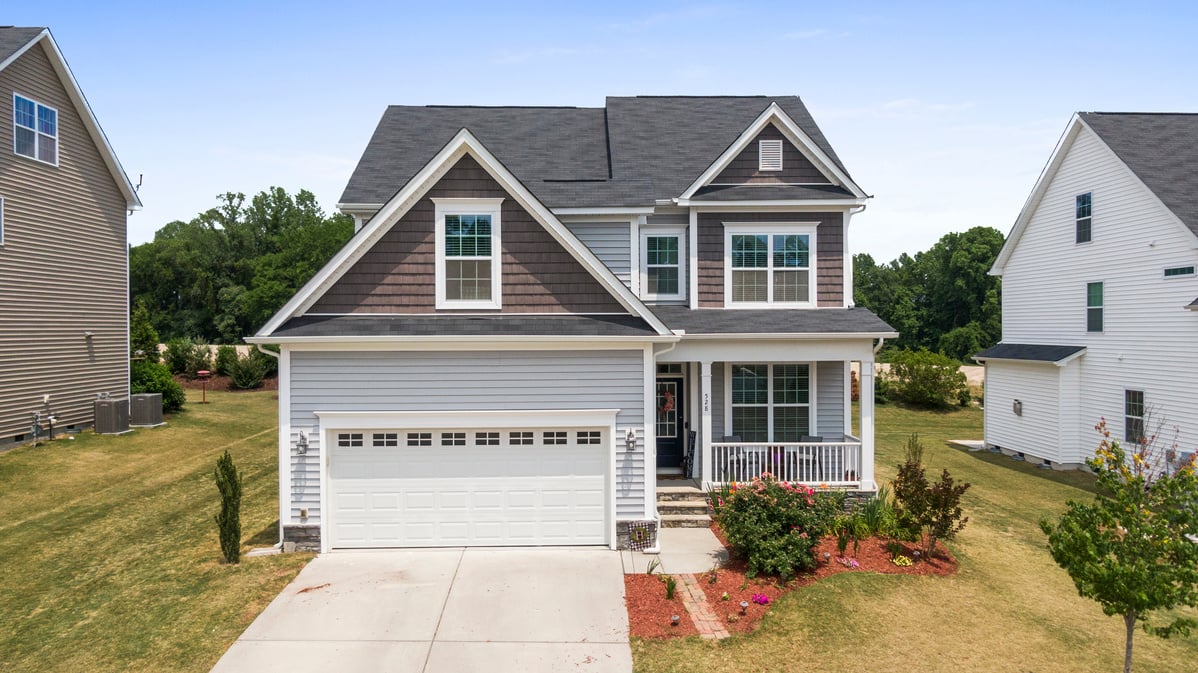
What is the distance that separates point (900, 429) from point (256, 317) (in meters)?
50.6

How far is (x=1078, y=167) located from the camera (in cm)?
1870

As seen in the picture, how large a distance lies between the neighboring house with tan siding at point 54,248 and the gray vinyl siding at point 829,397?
20.6 m

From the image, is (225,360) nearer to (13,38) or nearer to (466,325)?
(13,38)

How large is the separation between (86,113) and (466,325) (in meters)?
17.3

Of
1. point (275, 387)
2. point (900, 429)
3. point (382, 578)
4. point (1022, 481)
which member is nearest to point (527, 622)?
point (382, 578)

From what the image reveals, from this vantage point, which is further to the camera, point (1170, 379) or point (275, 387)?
point (275, 387)

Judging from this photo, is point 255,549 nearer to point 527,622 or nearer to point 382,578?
point 382,578

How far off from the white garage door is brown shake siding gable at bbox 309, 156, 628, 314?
217cm

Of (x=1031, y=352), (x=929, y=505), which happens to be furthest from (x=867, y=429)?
(x=1031, y=352)

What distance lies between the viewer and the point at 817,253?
1445 cm

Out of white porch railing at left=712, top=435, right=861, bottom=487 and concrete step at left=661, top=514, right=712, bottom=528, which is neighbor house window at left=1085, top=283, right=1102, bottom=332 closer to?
white porch railing at left=712, top=435, right=861, bottom=487

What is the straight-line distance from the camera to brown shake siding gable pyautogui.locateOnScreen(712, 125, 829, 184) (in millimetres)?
14680

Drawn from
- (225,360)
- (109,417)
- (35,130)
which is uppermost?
(35,130)

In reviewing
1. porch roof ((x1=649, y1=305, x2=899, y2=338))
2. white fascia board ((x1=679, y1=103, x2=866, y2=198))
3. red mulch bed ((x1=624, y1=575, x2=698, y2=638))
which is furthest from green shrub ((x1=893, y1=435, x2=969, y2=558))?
white fascia board ((x1=679, y1=103, x2=866, y2=198))
